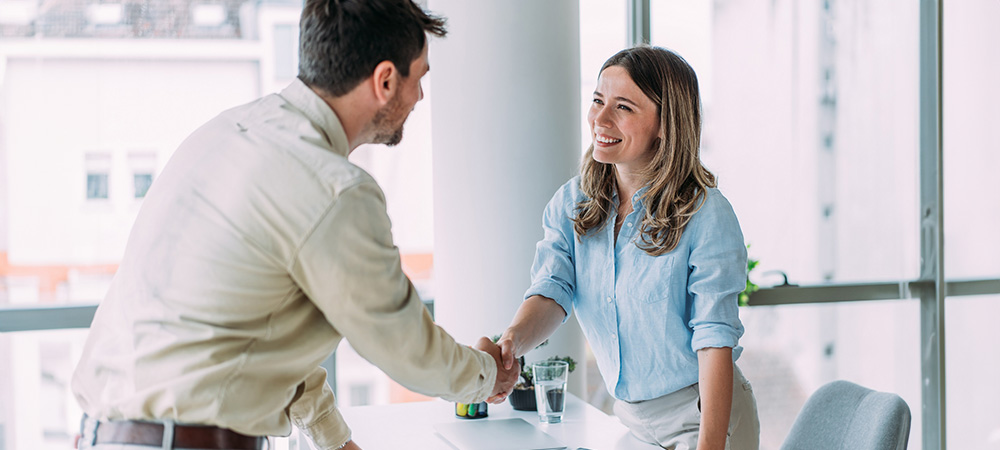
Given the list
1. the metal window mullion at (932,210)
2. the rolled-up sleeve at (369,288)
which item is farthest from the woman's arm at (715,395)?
the metal window mullion at (932,210)

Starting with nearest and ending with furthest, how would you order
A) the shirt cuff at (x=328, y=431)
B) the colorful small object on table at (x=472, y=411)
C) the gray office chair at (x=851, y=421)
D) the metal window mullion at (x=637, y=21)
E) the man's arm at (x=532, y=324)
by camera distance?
the shirt cuff at (x=328, y=431)
the gray office chair at (x=851, y=421)
the man's arm at (x=532, y=324)
the colorful small object on table at (x=472, y=411)
the metal window mullion at (x=637, y=21)

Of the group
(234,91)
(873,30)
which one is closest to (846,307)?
(873,30)

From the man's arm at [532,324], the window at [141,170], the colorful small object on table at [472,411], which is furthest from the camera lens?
the window at [141,170]

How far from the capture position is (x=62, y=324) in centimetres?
312

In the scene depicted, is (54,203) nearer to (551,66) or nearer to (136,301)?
(551,66)

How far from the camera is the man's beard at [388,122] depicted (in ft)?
4.69

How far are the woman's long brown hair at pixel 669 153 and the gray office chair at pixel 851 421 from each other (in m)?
0.60

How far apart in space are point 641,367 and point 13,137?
7.64 ft

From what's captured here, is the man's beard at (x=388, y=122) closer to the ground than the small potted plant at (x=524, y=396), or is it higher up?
higher up

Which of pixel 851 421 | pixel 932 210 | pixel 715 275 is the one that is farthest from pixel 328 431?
pixel 932 210

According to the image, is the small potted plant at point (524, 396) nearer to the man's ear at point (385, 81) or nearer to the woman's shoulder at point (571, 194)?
the woman's shoulder at point (571, 194)

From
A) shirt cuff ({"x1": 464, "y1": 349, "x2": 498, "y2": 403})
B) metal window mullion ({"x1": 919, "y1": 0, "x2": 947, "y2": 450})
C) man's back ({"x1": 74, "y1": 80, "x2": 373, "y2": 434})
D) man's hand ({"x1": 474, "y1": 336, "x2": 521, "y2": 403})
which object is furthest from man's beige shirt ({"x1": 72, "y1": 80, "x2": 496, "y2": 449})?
metal window mullion ({"x1": 919, "y1": 0, "x2": 947, "y2": 450})

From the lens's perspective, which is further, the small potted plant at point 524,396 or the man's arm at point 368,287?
the small potted plant at point 524,396

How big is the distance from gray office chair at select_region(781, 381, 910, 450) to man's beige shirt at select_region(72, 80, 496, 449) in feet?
3.81
